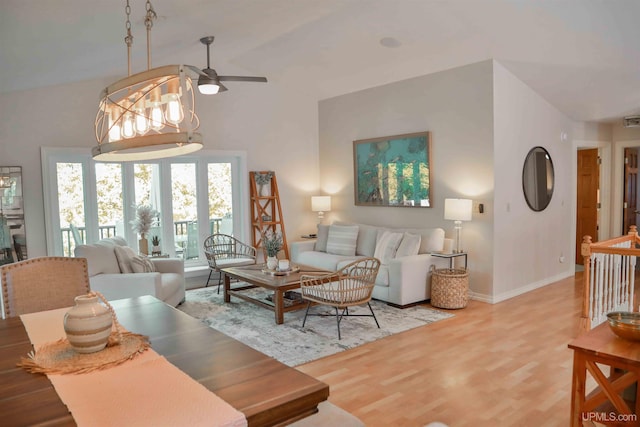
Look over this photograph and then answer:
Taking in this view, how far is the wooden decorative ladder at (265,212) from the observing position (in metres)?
7.34

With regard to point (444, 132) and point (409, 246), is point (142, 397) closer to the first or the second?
point (409, 246)

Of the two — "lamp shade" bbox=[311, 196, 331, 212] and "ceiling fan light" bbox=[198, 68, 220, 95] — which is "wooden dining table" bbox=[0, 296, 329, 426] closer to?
"ceiling fan light" bbox=[198, 68, 220, 95]

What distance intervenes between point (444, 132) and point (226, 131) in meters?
3.19

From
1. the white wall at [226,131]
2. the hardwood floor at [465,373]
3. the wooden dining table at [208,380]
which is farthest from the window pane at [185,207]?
the wooden dining table at [208,380]

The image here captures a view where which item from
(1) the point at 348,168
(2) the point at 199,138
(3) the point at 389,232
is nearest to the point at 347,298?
(3) the point at 389,232

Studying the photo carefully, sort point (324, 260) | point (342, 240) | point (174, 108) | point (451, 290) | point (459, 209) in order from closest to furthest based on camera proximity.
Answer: point (174, 108) → point (451, 290) → point (459, 209) → point (324, 260) → point (342, 240)

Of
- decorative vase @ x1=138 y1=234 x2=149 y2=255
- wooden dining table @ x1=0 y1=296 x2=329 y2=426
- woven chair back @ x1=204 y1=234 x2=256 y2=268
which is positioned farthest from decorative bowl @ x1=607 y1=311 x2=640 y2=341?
decorative vase @ x1=138 y1=234 x2=149 y2=255

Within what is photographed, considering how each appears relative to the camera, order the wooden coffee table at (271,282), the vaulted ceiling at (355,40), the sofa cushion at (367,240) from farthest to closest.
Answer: the sofa cushion at (367,240), the wooden coffee table at (271,282), the vaulted ceiling at (355,40)

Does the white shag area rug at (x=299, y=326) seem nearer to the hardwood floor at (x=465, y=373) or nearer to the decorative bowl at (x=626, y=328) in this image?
the hardwood floor at (x=465, y=373)

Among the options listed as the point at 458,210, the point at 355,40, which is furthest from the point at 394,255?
the point at 355,40

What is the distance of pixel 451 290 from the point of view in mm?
5348

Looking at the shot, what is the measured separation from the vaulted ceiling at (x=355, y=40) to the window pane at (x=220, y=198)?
147 centimetres

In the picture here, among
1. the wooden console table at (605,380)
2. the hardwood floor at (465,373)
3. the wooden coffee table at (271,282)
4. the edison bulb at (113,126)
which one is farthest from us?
the wooden coffee table at (271,282)

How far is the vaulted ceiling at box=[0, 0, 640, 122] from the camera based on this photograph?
3268mm
